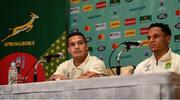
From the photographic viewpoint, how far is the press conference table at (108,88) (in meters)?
1.85

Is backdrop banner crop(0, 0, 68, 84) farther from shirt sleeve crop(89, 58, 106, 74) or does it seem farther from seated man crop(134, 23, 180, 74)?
seated man crop(134, 23, 180, 74)

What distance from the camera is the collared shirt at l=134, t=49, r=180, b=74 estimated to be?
347 cm

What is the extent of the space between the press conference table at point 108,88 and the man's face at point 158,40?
64.4 inches

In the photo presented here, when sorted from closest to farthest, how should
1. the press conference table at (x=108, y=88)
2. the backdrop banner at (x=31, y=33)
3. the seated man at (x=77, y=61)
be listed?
the press conference table at (x=108, y=88) → the seated man at (x=77, y=61) → the backdrop banner at (x=31, y=33)

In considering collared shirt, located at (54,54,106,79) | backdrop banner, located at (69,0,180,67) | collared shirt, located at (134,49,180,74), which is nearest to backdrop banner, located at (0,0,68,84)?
backdrop banner, located at (69,0,180,67)

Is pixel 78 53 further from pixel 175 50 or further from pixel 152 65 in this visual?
pixel 175 50

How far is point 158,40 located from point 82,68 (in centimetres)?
75

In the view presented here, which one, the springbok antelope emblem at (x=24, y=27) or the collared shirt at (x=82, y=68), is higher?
the springbok antelope emblem at (x=24, y=27)

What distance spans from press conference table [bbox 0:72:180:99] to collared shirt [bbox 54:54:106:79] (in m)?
1.46

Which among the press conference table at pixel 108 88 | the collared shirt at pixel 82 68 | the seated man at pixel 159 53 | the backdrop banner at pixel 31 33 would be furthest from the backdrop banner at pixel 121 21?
the press conference table at pixel 108 88

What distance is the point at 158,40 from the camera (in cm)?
364

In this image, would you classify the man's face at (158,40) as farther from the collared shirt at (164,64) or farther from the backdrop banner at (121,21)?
the backdrop banner at (121,21)

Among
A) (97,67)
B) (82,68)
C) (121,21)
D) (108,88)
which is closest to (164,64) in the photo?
(97,67)

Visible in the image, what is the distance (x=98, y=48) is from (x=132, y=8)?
66 centimetres
